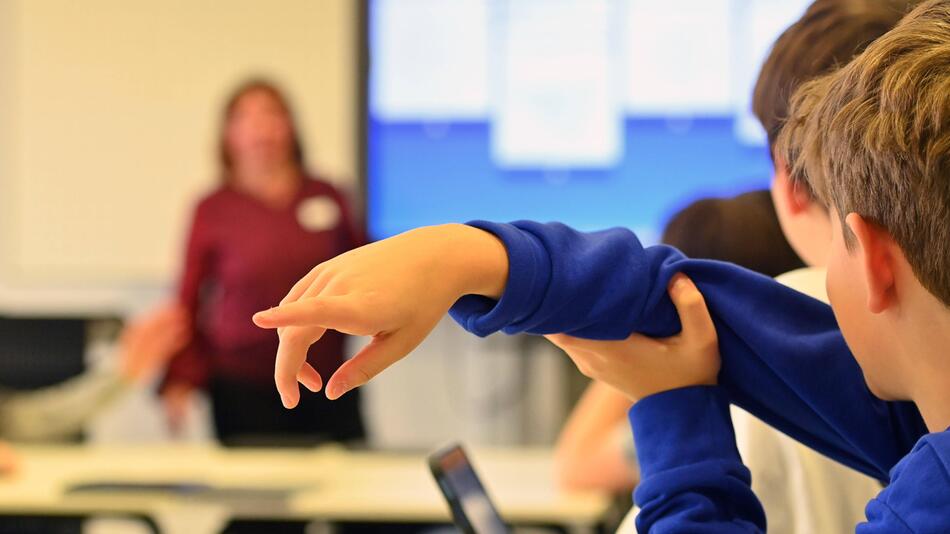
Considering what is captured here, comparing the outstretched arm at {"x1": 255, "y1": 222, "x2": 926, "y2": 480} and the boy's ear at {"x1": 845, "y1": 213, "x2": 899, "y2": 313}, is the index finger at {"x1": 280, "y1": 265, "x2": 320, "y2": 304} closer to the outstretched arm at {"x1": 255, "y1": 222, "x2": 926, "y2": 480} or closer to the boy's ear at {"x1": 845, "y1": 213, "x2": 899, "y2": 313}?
the outstretched arm at {"x1": 255, "y1": 222, "x2": 926, "y2": 480}

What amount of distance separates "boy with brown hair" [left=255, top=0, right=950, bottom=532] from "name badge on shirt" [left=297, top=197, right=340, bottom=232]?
2.85m

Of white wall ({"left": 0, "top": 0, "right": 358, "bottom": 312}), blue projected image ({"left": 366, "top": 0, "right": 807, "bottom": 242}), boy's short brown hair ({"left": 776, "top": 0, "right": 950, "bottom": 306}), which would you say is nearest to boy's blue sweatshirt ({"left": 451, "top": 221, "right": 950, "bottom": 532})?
boy's short brown hair ({"left": 776, "top": 0, "right": 950, "bottom": 306})

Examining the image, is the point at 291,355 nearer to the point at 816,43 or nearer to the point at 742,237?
the point at 816,43

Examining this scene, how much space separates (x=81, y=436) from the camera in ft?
10.4

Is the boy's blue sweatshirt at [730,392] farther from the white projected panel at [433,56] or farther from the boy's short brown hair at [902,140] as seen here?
the white projected panel at [433,56]

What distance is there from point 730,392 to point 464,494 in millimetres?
409

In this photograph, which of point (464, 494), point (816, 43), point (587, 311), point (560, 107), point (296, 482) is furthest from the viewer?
point (560, 107)

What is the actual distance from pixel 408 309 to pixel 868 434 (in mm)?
384

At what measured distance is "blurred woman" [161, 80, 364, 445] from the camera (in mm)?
3564

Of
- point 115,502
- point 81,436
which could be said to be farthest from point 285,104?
point 115,502

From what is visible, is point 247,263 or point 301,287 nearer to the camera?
point 301,287

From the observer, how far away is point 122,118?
455 centimetres

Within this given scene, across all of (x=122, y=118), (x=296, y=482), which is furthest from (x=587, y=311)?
(x=122, y=118)

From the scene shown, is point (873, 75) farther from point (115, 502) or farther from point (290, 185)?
point (290, 185)
